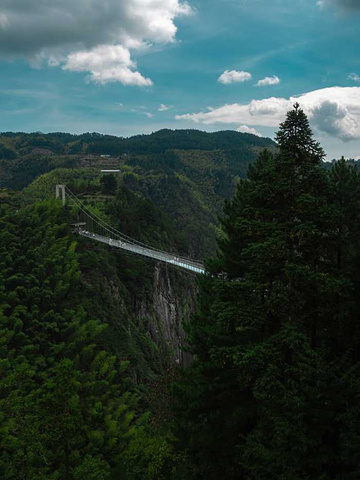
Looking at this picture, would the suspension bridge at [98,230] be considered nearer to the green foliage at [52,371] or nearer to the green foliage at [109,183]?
the green foliage at [52,371]

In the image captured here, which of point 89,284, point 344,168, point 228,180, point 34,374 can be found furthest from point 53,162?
point 344,168

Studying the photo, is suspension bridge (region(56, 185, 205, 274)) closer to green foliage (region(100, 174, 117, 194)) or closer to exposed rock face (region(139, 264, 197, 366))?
exposed rock face (region(139, 264, 197, 366))

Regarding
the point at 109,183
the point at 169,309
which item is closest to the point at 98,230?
the point at 169,309

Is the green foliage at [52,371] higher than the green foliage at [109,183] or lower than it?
lower

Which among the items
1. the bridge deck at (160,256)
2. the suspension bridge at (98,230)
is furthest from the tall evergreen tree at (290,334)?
the suspension bridge at (98,230)

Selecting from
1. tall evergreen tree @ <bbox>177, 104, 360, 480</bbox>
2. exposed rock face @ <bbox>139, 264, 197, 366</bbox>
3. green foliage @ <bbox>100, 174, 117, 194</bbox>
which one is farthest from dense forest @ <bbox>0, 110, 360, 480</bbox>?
green foliage @ <bbox>100, 174, 117, 194</bbox>

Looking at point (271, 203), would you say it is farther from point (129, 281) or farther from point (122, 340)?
point (129, 281)
